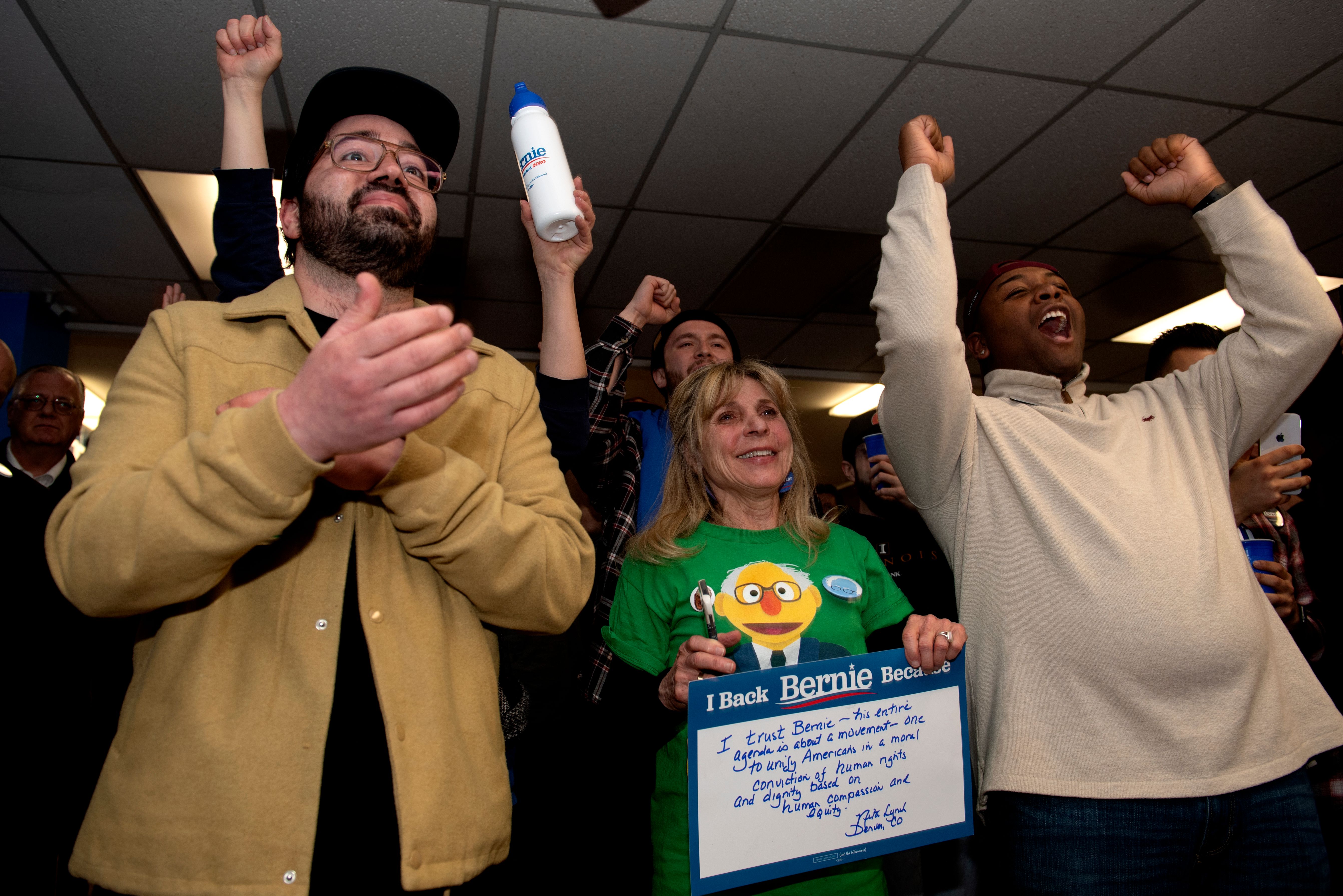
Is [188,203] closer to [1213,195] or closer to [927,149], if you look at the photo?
[927,149]

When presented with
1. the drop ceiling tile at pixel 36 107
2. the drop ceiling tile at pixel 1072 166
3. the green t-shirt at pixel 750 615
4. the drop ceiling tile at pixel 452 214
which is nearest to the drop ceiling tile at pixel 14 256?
the drop ceiling tile at pixel 36 107

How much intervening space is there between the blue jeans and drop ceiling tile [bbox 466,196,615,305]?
2700 millimetres

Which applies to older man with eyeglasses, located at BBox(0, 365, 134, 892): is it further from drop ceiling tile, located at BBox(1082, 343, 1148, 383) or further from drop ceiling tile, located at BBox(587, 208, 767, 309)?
drop ceiling tile, located at BBox(1082, 343, 1148, 383)

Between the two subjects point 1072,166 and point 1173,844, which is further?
point 1072,166

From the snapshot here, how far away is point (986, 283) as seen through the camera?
1728 millimetres

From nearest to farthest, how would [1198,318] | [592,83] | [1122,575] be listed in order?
[1122,575] < [592,83] < [1198,318]

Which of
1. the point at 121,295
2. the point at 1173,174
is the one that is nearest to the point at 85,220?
the point at 121,295

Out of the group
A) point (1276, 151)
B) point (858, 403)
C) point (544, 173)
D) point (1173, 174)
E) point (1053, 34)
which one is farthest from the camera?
point (858, 403)

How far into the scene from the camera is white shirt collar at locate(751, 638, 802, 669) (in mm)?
1218

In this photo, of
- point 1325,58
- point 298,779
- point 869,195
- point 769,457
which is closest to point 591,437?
point 769,457

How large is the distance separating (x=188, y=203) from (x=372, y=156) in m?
2.87

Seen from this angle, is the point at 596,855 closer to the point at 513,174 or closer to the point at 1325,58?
the point at 513,174

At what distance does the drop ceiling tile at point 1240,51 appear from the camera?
2.45 metres

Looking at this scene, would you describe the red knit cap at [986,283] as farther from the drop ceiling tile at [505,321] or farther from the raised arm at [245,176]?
the drop ceiling tile at [505,321]
